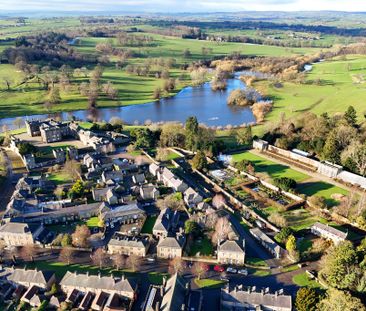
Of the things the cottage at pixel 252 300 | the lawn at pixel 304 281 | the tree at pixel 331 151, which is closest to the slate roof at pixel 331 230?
the lawn at pixel 304 281

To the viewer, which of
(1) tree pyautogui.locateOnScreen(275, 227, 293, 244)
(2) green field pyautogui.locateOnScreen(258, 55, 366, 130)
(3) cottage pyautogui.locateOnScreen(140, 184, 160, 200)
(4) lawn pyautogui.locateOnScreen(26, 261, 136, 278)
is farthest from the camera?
(2) green field pyautogui.locateOnScreen(258, 55, 366, 130)

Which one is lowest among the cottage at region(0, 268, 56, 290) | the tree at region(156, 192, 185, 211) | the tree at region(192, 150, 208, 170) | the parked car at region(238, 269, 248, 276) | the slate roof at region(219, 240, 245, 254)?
the parked car at region(238, 269, 248, 276)

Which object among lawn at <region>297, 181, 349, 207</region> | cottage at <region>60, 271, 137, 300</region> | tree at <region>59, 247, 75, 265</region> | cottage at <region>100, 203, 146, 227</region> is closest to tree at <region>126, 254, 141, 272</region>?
cottage at <region>60, 271, 137, 300</region>

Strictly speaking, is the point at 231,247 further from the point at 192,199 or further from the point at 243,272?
the point at 192,199

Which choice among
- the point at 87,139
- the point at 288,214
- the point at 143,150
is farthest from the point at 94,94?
the point at 288,214

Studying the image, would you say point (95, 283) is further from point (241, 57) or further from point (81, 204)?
point (241, 57)

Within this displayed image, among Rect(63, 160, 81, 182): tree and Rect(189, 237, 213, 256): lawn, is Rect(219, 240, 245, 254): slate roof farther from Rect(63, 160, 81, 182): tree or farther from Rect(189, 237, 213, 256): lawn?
Rect(63, 160, 81, 182): tree
